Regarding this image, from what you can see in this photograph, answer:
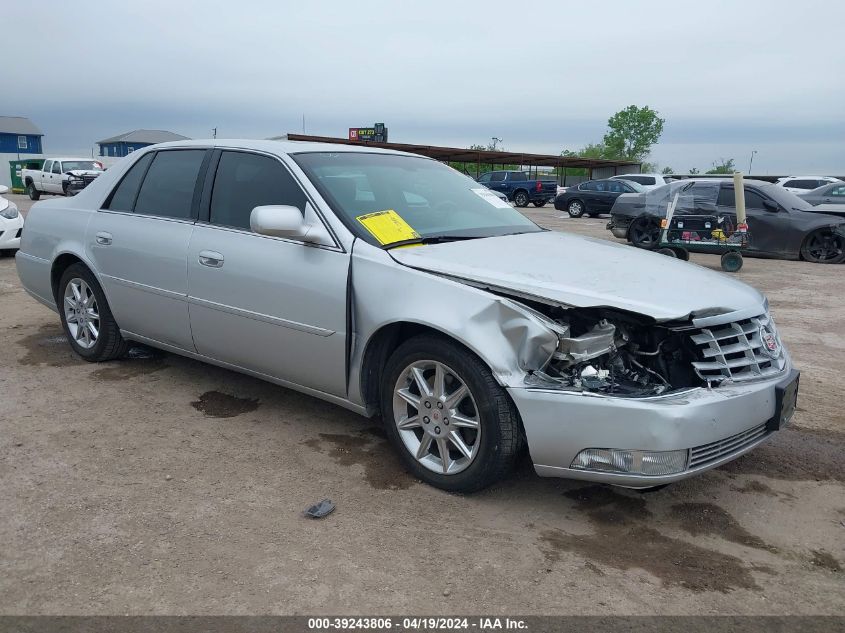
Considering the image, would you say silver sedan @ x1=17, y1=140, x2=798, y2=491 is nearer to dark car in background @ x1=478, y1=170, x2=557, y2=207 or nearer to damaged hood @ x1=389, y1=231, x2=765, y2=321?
damaged hood @ x1=389, y1=231, x2=765, y2=321

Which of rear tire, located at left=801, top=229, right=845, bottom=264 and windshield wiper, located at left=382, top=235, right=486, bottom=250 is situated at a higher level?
windshield wiper, located at left=382, top=235, right=486, bottom=250

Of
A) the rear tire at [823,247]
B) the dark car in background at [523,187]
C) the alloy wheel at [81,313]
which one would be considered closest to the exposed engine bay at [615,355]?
the alloy wheel at [81,313]

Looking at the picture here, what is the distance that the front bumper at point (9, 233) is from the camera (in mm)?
10867

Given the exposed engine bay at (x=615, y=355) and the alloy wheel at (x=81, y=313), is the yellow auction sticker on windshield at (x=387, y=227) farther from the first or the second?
the alloy wheel at (x=81, y=313)

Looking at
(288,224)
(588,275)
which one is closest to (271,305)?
(288,224)

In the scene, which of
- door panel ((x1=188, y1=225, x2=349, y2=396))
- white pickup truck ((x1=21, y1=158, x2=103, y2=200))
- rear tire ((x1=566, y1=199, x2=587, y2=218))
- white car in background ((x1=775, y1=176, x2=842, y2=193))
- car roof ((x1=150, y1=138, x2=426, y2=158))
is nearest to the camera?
door panel ((x1=188, y1=225, x2=349, y2=396))

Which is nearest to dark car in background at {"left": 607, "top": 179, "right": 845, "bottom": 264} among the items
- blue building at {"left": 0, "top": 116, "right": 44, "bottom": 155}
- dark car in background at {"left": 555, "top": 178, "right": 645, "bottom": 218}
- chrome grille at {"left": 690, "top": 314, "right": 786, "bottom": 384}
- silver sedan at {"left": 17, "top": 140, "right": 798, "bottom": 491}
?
silver sedan at {"left": 17, "top": 140, "right": 798, "bottom": 491}

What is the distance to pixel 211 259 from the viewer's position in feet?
13.4

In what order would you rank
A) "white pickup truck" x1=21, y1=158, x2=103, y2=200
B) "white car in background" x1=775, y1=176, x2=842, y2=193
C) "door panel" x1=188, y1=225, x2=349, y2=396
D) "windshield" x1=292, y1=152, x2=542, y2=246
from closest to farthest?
"door panel" x1=188, y1=225, x2=349, y2=396 < "windshield" x1=292, y1=152, x2=542, y2=246 < "white car in background" x1=775, y1=176, x2=842, y2=193 < "white pickup truck" x1=21, y1=158, x2=103, y2=200

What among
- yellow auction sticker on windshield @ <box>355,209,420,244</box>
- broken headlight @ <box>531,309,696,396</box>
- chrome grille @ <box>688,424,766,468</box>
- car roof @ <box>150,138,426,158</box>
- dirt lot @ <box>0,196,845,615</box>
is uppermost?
car roof @ <box>150,138,426,158</box>

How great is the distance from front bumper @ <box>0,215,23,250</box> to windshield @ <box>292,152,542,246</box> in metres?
8.87

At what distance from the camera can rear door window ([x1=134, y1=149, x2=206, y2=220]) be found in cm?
444

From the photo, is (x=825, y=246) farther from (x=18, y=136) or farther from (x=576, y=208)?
(x=18, y=136)

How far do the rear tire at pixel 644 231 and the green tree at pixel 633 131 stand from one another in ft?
268
